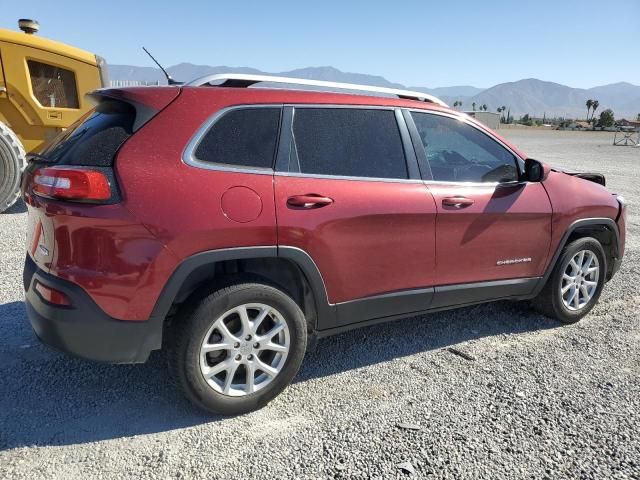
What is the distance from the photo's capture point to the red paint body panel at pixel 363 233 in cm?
280

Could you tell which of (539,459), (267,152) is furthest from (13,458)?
(539,459)

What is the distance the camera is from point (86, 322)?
246 centimetres

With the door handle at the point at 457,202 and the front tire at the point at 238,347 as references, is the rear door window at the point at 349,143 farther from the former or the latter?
the front tire at the point at 238,347

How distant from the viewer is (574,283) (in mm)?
4176

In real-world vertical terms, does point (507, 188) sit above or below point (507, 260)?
above

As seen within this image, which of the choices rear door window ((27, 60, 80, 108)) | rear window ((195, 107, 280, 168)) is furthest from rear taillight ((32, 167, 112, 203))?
rear door window ((27, 60, 80, 108))

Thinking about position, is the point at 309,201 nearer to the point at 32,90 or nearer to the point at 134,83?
the point at 32,90

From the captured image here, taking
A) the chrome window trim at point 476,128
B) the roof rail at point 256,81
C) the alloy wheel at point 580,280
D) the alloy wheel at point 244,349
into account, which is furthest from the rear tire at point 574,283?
the alloy wheel at point 244,349

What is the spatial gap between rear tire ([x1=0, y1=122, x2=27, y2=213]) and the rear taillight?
5257 millimetres

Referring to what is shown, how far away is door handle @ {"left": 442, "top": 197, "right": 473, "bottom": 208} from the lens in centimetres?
333

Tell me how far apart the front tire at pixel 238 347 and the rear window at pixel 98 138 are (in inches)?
35.0

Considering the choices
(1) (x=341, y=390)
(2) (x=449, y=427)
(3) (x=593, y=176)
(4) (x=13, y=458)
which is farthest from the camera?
(3) (x=593, y=176)

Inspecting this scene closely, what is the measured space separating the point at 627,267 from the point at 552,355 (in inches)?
112

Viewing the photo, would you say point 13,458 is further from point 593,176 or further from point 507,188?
point 593,176
